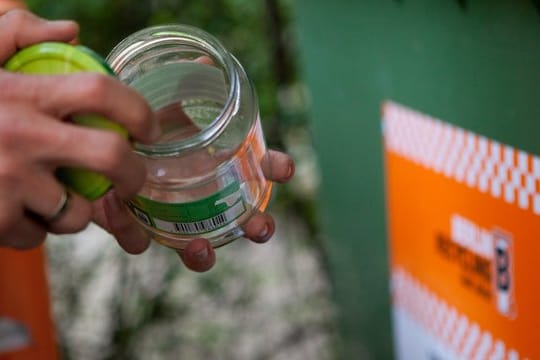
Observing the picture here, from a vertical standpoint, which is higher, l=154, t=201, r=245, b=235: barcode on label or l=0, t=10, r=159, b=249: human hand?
l=0, t=10, r=159, b=249: human hand

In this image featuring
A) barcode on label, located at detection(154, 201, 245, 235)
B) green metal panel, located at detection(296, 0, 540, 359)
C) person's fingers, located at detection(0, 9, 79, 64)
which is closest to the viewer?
person's fingers, located at detection(0, 9, 79, 64)

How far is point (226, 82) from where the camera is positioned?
1.17m

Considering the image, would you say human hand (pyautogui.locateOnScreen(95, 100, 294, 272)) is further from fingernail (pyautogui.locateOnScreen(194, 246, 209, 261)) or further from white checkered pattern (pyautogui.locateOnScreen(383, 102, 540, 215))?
white checkered pattern (pyautogui.locateOnScreen(383, 102, 540, 215))

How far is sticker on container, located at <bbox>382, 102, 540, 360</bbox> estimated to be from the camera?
1342 mm

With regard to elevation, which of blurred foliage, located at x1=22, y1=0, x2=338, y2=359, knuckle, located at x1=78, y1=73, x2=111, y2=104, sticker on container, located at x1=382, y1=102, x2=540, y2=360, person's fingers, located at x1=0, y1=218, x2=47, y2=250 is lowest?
blurred foliage, located at x1=22, y1=0, x2=338, y2=359

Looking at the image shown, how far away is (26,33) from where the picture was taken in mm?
1001

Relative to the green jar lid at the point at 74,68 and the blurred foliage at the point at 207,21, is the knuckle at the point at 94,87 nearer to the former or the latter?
the green jar lid at the point at 74,68

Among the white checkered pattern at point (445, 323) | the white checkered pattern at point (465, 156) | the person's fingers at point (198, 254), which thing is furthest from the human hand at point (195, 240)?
the white checkered pattern at point (445, 323)

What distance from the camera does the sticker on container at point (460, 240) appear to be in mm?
1342

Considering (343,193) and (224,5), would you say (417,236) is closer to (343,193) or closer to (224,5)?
(343,193)

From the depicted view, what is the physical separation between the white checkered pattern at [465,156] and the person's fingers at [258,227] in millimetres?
401

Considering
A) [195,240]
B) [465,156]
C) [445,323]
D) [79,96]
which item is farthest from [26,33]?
[445,323]

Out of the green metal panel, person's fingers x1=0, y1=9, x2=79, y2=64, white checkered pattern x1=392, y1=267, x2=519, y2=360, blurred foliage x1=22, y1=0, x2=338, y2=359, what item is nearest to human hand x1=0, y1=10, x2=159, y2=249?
person's fingers x1=0, y1=9, x2=79, y2=64

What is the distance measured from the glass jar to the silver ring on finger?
0.53 feet
